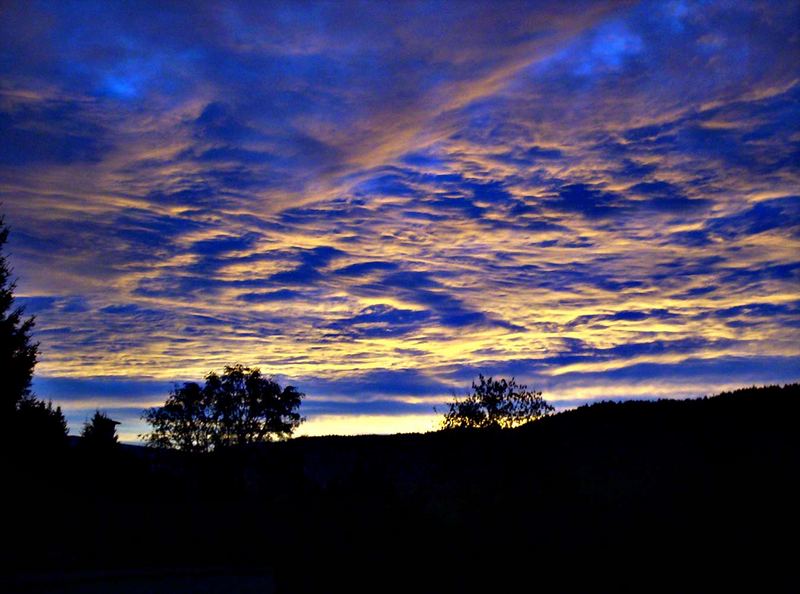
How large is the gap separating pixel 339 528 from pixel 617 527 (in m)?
8.38

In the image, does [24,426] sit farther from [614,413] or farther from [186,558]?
[614,413]

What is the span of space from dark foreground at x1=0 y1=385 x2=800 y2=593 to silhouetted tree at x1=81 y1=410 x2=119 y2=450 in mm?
2015

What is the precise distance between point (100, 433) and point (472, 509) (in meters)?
18.1

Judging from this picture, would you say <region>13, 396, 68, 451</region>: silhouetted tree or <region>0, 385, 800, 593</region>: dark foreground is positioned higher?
<region>13, 396, 68, 451</region>: silhouetted tree

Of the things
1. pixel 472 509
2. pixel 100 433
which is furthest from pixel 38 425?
pixel 472 509

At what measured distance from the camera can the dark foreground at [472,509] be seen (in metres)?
18.7

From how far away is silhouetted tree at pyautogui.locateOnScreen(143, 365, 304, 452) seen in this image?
1966 inches

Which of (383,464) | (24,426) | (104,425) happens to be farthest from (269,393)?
(383,464)

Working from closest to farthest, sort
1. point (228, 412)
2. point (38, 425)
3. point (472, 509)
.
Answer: point (472, 509)
point (38, 425)
point (228, 412)

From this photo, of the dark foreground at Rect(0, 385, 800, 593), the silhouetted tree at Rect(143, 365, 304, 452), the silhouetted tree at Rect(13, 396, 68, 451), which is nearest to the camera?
the dark foreground at Rect(0, 385, 800, 593)

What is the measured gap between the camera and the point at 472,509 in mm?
23531

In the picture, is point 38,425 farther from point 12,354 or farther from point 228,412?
point 228,412

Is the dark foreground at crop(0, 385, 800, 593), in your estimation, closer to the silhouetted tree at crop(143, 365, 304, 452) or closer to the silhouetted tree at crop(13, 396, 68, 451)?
the silhouetted tree at crop(13, 396, 68, 451)

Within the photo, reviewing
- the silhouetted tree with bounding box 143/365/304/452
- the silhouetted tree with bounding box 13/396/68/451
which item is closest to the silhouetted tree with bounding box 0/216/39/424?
the silhouetted tree with bounding box 13/396/68/451
